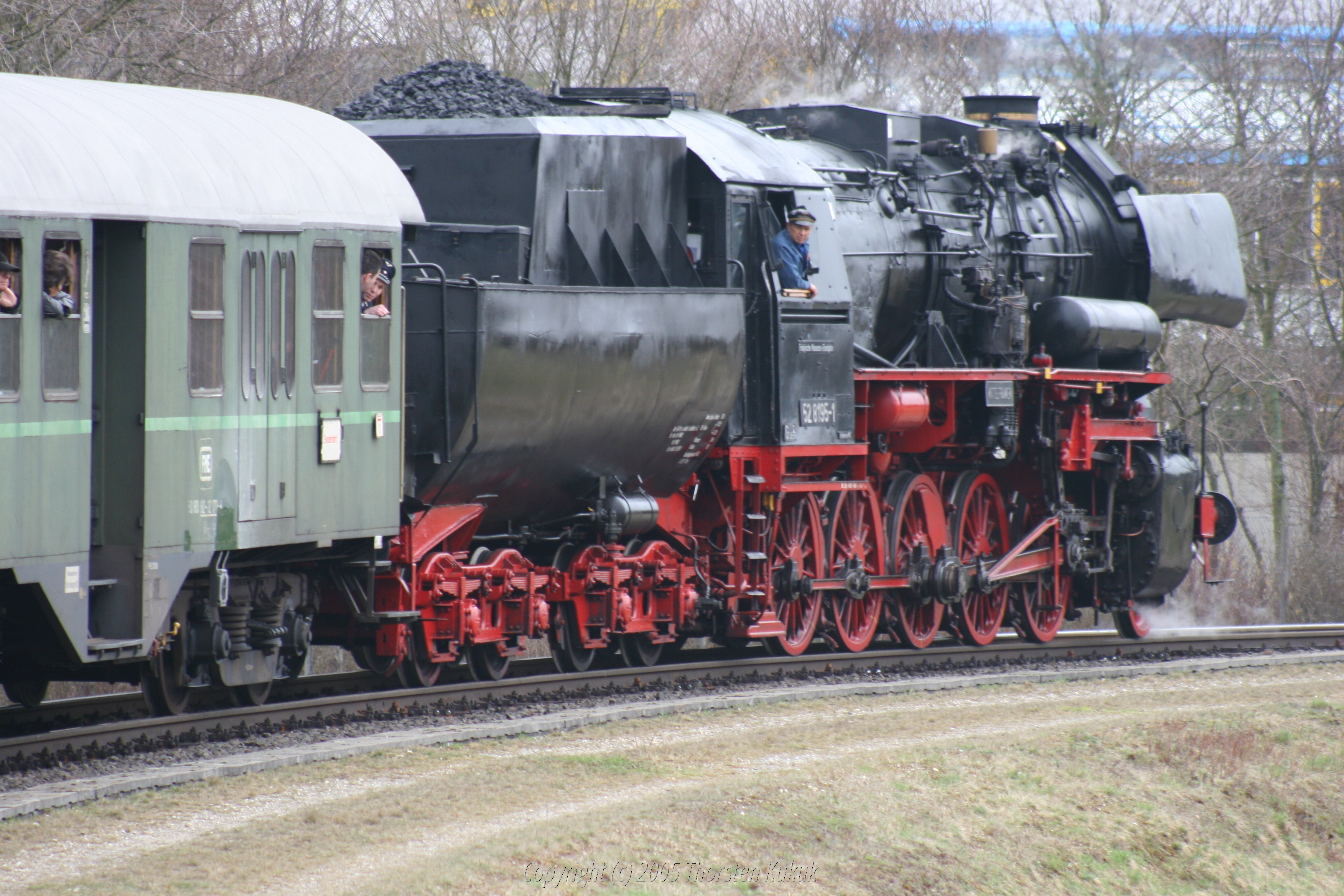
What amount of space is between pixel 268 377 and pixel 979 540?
8.27m

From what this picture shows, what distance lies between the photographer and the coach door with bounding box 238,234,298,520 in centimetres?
873

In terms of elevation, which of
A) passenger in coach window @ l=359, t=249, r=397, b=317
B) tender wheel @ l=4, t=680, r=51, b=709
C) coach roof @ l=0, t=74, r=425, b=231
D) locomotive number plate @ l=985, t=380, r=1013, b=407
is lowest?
tender wheel @ l=4, t=680, r=51, b=709

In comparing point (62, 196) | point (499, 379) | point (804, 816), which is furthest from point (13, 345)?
point (804, 816)

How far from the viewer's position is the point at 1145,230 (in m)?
16.1

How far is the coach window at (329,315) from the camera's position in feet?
30.2

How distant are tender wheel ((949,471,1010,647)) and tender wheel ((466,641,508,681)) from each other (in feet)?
16.0

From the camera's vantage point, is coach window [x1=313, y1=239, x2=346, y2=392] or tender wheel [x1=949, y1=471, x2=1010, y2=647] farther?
tender wheel [x1=949, y1=471, x2=1010, y2=647]

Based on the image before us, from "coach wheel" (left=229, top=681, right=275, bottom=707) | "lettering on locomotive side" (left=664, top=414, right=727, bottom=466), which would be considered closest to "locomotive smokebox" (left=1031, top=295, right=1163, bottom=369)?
"lettering on locomotive side" (left=664, top=414, right=727, bottom=466)

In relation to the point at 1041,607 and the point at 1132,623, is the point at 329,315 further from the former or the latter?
the point at 1132,623

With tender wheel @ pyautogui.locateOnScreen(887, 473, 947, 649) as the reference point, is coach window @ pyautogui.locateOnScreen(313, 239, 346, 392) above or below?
above

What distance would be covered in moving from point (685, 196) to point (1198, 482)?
314 inches

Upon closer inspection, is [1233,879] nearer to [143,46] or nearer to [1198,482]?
[1198,482]

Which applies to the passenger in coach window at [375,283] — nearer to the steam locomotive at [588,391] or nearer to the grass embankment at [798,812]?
the steam locomotive at [588,391]

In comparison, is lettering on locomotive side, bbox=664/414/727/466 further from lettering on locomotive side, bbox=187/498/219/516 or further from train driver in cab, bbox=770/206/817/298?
lettering on locomotive side, bbox=187/498/219/516
